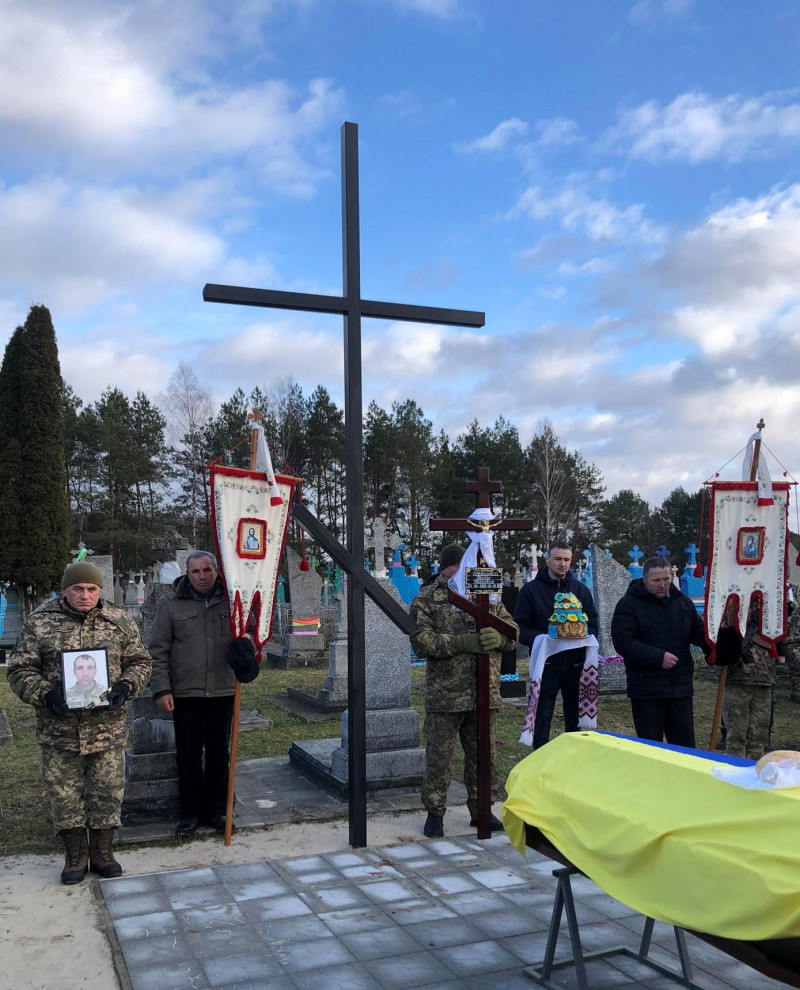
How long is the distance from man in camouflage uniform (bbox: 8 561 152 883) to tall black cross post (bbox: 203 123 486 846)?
128 centimetres

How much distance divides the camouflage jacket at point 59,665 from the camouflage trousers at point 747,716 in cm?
455

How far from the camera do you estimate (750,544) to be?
5.66 metres

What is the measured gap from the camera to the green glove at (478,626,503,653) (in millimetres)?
5203

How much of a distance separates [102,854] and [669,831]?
135 inches

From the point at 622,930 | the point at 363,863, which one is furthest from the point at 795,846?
the point at 363,863

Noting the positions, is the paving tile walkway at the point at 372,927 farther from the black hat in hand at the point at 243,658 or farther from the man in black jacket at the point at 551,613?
the man in black jacket at the point at 551,613

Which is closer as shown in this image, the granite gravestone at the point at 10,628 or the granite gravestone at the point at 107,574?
the granite gravestone at the point at 107,574

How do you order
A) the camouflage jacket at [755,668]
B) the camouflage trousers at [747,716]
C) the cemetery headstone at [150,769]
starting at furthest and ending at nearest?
the camouflage trousers at [747,716]
the camouflage jacket at [755,668]
the cemetery headstone at [150,769]

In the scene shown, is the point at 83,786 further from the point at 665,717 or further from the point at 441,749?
the point at 665,717

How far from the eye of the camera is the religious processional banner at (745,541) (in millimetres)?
5633

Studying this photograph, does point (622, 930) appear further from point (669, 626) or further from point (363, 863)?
point (669, 626)

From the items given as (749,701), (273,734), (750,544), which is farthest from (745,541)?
(273,734)

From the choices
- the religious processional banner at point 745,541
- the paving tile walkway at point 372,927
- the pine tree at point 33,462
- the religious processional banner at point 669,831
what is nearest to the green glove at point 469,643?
the paving tile walkway at point 372,927

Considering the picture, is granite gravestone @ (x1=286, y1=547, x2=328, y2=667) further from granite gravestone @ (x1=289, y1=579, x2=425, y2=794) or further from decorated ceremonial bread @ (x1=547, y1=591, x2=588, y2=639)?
decorated ceremonial bread @ (x1=547, y1=591, x2=588, y2=639)
